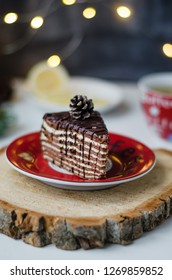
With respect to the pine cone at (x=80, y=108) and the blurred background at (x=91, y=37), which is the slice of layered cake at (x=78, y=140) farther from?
the blurred background at (x=91, y=37)

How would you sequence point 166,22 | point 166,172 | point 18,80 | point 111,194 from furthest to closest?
point 18,80
point 166,22
point 166,172
point 111,194

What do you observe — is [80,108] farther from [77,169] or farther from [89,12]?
[89,12]

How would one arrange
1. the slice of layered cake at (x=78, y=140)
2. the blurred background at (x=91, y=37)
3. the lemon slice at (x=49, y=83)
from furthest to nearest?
the blurred background at (x=91, y=37) → the lemon slice at (x=49, y=83) → the slice of layered cake at (x=78, y=140)

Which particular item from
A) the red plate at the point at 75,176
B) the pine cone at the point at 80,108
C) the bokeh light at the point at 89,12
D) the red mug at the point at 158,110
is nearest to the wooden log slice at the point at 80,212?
the red plate at the point at 75,176

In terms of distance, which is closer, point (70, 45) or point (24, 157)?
point (24, 157)

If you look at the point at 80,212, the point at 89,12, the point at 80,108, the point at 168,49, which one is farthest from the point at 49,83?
the point at 80,212

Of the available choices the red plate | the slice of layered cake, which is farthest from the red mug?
the slice of layered cake

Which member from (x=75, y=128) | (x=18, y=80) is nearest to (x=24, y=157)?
(x=75, y=128)
